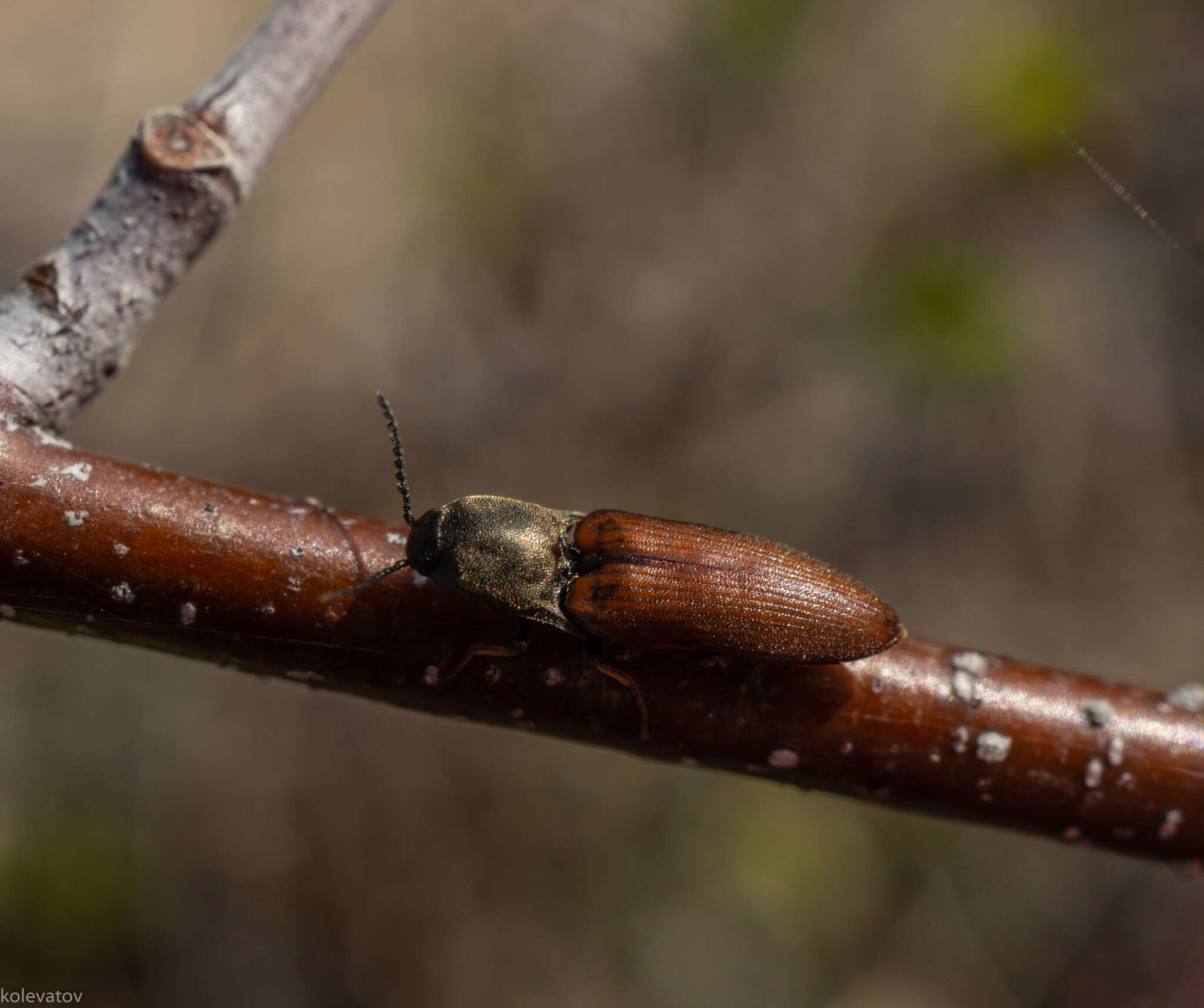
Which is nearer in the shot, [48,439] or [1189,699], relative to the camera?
[48,439]

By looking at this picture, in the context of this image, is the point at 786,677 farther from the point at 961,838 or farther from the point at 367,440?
the point at 367,440

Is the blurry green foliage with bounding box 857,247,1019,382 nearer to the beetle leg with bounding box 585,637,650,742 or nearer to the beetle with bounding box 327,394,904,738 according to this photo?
the beetle with bounding box 327,394,904,738

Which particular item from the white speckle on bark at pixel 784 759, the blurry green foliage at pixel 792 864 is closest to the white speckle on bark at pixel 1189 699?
the white speckle on bark at pixel 784 759

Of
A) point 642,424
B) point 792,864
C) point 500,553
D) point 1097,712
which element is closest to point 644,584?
point 500,553

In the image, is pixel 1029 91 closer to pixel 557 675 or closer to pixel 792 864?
pixel 792 864

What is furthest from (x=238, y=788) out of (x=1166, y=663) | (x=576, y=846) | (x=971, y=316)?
(x=1166, y=663)
